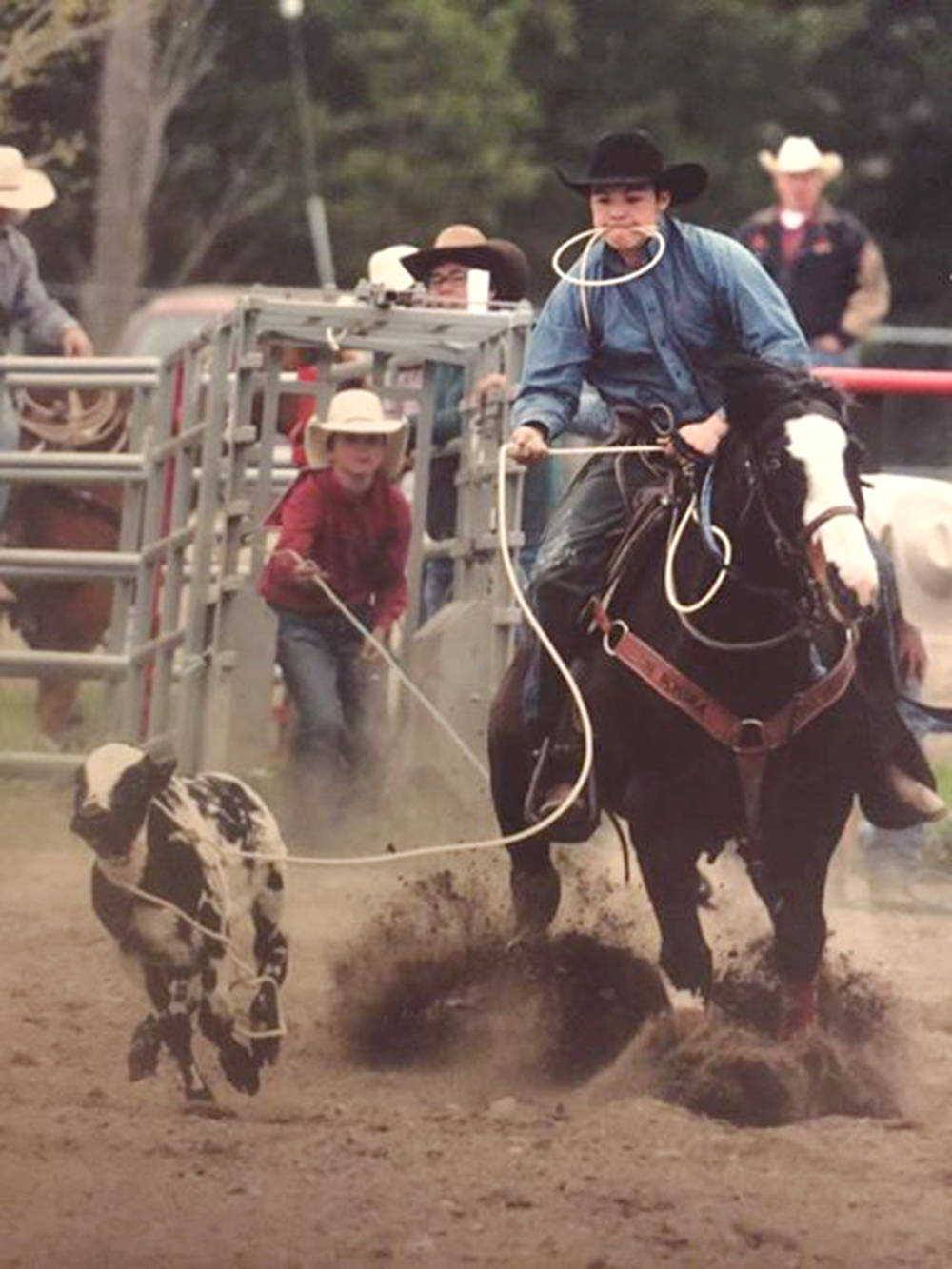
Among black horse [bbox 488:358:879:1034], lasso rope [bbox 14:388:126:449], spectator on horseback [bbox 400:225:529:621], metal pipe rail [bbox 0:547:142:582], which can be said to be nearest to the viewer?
black horse [bbox 488:358:879:1034]

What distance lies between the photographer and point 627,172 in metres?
6.91

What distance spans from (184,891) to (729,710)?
3.88 feet

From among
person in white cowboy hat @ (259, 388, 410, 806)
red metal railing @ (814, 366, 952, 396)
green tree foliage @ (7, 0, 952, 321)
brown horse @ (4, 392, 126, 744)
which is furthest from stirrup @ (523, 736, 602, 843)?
brown horse @ (4, 392, 126, 744)

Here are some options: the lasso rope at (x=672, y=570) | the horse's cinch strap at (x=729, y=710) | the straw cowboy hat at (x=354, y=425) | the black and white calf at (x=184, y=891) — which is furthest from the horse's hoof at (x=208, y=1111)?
the straw cowboy hat at (x=354, y=425)

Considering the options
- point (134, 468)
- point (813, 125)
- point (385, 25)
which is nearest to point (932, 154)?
point (813, 125)

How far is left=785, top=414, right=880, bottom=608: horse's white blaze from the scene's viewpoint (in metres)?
6.26

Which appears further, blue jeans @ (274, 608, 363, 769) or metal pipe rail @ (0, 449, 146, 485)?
metal pipe rail @ (0, 449, 146, 485)

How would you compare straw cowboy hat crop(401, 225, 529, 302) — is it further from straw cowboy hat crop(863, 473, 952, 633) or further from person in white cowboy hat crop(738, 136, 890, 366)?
straw cowboy hat crop(863, 473, 952, 633)

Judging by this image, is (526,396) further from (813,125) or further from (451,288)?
(813,125)

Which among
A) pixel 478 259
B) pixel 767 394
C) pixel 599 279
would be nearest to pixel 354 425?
pixel 478 259

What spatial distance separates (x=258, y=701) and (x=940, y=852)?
1731mm

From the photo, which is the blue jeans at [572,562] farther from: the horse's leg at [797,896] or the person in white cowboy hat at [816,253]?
the person in white cowboy hat at [816,253]

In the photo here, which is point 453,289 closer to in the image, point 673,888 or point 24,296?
point 24,296

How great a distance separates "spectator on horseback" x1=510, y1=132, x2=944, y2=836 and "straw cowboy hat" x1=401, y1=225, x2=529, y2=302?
57.3 inches
